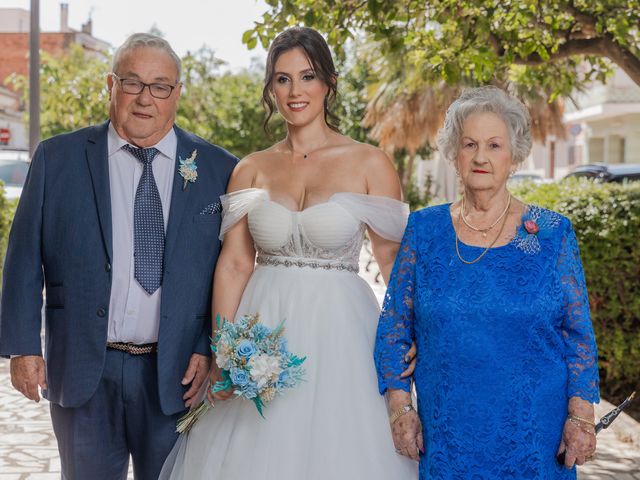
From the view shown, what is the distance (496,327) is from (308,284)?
2.97ft

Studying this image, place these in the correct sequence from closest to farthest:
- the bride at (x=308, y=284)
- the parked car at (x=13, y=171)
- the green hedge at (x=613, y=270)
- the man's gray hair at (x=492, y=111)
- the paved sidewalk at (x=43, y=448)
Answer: the man's gray hair at (x=492, y=111) → the bride at (x=308, y=284) → the paved sidewalk at (x=43, y=448) → the green hedge at (x=613, y=270) → the parked car at (x=13, y=171)

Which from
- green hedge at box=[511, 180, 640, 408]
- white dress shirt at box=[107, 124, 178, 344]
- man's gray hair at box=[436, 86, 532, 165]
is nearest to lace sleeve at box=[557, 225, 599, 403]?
man's gray hair at box=[436, 86, 532, 165]

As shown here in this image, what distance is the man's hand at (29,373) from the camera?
372 centimetres

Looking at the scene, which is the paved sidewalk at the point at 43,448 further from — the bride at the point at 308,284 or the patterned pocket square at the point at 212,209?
the patterned pocket square at the point at 212,209

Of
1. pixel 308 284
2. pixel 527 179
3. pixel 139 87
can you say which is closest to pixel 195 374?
pixel 308 284

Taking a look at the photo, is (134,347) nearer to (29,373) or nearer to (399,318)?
(29,373)

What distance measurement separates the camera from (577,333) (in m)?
3.30

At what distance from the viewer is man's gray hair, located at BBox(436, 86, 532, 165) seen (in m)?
3.36

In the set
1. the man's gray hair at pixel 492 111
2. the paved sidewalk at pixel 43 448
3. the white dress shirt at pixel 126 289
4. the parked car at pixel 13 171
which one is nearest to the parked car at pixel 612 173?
the parked car at pixel 13 171

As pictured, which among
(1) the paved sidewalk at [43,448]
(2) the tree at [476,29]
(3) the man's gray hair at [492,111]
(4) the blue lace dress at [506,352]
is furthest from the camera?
(2) the tree at [476,29]

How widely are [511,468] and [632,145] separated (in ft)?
127

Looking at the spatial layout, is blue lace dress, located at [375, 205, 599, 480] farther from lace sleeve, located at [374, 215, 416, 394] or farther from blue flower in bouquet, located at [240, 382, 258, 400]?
blue flower in bouquet, located at [240, 382, 258, 400]

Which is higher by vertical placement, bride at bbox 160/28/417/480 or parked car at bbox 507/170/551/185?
parked car at bbox 507/170/551/185

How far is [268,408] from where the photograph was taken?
3.68 metres
